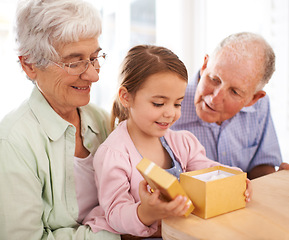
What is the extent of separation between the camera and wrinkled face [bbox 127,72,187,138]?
1.18 meters

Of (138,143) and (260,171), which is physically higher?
(138,143)

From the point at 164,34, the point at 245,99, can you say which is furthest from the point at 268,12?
the point at 245,99

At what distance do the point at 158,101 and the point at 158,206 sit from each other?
44cm

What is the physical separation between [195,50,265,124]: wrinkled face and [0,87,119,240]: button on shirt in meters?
0.66

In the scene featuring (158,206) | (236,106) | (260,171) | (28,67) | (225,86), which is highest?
(28,67)

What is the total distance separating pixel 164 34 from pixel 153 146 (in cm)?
233

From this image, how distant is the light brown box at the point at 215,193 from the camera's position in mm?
872

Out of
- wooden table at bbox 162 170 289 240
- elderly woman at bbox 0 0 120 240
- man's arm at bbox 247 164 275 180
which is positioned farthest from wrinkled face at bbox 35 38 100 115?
man's arm at bbox 247 164 275 180

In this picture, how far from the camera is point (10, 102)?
7.84ft

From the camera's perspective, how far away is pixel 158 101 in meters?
1.18

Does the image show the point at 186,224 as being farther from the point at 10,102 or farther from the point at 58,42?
the point at 10,102

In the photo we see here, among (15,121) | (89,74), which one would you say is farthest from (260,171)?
(15,121)

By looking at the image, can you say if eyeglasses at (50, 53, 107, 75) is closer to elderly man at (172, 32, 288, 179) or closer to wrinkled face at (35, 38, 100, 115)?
wrinkled face at (35, 38, 100, 115)

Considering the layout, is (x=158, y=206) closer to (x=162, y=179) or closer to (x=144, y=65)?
(x=162, y=179)
